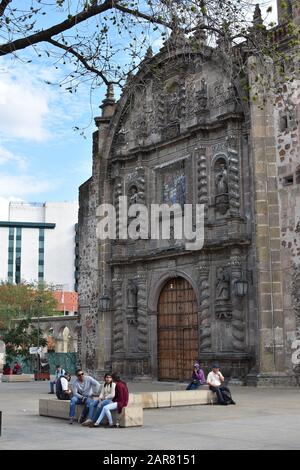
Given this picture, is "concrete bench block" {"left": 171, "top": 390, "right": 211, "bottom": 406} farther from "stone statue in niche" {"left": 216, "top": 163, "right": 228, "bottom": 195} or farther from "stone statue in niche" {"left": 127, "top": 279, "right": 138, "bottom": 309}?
"stone statue in niche" {"left": 127, "top": 279, "right": 138, "bottom": 309}

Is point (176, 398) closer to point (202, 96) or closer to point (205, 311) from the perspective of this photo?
point (205, 311)

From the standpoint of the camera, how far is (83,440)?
9867 millimetres

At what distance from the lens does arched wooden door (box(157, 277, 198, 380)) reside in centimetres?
2444

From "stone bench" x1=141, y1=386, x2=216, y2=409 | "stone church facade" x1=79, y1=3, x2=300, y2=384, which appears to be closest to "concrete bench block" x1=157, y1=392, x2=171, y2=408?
"stone bench" x1=141, y1=386, x2=216, y2=409

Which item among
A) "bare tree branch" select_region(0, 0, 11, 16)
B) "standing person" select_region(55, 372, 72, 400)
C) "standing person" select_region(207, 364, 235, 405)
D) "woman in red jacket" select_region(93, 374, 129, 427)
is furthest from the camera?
"standing person" select_region(207, 364, 235, 405)

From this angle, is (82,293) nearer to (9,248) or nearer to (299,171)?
(299,171)

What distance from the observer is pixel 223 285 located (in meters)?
22.9

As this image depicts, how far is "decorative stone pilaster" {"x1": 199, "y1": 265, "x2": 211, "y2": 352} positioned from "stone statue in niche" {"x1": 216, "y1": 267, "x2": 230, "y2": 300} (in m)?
0.58

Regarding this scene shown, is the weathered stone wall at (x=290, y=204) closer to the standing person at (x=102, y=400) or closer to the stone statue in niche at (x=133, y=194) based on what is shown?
the stone statue in niche at (x=133, y=194)

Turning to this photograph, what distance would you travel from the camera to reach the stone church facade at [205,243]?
69.6 ft

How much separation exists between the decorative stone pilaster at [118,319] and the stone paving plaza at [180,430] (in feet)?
35.5

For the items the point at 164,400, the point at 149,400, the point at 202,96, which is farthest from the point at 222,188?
the point at 149,400
